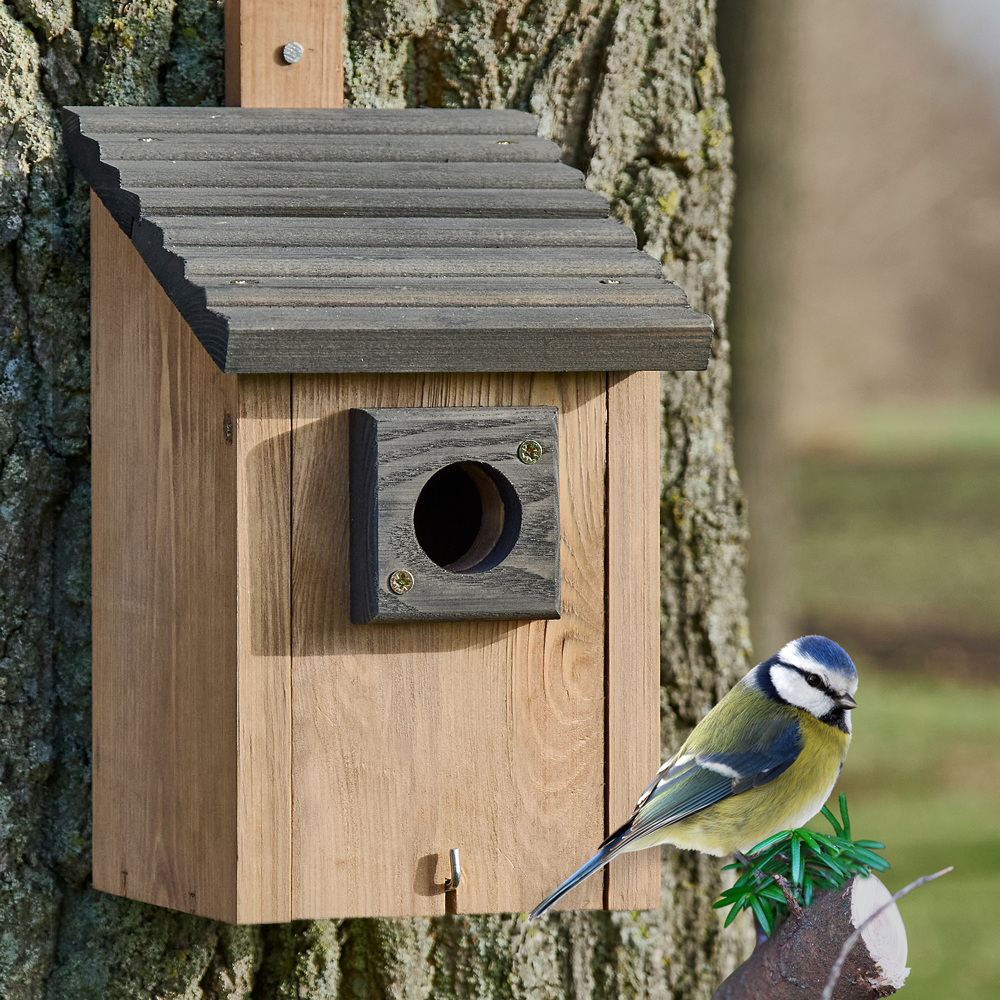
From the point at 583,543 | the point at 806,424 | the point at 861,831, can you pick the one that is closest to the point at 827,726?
the point at 583,543

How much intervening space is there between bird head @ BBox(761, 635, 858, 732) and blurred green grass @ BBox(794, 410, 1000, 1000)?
3660 millimetres

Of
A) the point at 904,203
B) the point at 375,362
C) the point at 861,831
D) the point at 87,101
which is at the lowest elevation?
the point at 861,831

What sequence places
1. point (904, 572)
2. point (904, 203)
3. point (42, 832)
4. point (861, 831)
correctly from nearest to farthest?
point (42, 832), point (861, 831), point (904, 572), point (904, 203)

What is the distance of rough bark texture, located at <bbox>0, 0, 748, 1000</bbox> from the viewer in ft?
7.93

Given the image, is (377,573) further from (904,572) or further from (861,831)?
(904,572)

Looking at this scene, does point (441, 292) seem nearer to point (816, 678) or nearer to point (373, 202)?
point (373, 202)

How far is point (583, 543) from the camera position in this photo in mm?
2014

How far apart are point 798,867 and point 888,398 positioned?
17.3 meters

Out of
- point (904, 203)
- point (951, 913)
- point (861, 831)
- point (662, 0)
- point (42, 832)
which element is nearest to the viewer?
point (42, 832)

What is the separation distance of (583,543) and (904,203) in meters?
14.7

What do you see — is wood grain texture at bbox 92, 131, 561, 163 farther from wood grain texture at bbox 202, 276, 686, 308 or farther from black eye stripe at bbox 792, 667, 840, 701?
black eye stripe at bbox 792, 667, 840, 701

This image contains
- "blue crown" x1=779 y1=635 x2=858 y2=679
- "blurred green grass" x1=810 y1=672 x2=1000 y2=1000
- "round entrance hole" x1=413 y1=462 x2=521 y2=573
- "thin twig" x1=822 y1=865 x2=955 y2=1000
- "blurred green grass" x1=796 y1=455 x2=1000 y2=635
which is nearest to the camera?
"thin twig" x1=822 y1=865 x2=955 y2=1000

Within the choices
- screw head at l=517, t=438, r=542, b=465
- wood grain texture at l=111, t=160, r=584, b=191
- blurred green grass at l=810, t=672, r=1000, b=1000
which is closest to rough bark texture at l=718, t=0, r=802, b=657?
blurred green grass at l=810, t=672, r=1000, b=1000

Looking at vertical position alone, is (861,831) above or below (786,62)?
below
